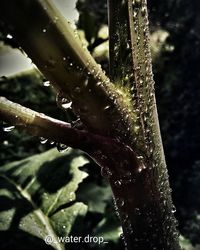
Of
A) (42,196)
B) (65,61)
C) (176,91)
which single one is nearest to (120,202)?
(65,61)

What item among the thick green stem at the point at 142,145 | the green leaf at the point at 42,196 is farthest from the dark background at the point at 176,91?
the thick green stem at the point at 142,145

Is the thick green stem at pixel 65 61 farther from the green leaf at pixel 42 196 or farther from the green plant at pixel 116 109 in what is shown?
the green leaf at pixel 42 196

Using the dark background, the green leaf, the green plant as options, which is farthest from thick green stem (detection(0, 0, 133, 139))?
the dark background

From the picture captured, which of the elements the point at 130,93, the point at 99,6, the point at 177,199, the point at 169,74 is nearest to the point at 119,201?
the point at 130,93

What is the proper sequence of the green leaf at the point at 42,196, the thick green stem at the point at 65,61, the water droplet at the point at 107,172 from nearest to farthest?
1. the thick green stem at the point at 65,61
2. the water droplet at the point at 107,172
3. the green leaf at the point at 42,196

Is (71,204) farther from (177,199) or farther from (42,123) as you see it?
(177,199)

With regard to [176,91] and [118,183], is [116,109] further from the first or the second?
[176,91]

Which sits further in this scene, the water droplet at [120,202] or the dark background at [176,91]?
the dark background at [176,91]
